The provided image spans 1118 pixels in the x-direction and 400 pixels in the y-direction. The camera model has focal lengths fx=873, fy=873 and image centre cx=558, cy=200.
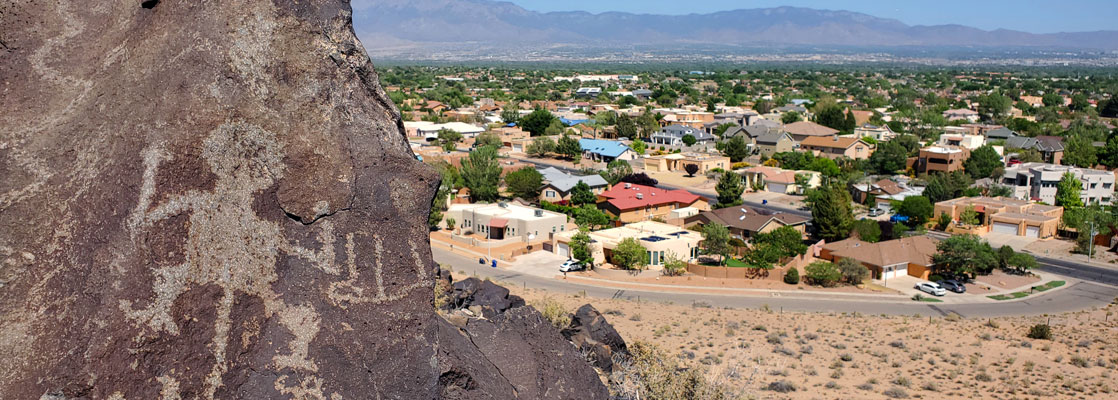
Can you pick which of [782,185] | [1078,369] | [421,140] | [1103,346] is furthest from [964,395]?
[421,140]

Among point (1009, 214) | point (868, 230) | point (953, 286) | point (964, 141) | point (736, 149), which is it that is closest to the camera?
point (953, 286)

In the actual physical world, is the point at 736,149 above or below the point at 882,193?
above

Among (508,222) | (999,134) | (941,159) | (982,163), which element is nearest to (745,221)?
(508,222)

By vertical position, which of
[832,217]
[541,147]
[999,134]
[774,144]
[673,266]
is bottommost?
[673,266]

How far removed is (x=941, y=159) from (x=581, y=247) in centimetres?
4345

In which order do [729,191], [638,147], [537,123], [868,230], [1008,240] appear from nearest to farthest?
1. [868,230]
2. [1008,240]
3. [729,191]
4. [638,147]
5. [537,123]

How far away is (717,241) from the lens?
40.1 meters

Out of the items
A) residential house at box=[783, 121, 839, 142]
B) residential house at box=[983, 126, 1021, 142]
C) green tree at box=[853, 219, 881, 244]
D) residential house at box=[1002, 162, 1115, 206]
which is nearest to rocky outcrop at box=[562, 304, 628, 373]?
green tree at box=[853, 219, 881, 244]

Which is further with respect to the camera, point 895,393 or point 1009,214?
point 1009,214

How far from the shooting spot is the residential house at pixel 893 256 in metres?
40.1

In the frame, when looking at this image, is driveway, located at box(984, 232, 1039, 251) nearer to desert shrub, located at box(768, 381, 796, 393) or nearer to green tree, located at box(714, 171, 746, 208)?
green tree, located at box(714, 171, 746, 208)

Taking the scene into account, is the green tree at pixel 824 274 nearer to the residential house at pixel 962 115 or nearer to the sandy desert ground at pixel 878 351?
the sandy desert ground at pixel 878 351

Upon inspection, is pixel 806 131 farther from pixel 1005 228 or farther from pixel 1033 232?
pixel 1033 232

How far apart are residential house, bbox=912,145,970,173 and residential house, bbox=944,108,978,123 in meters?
42.8
